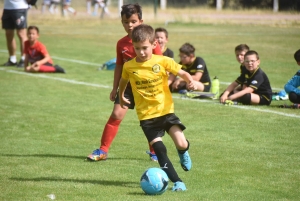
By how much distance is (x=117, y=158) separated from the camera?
8.19 m

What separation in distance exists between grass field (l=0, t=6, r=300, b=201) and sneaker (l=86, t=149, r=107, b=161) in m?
0.11

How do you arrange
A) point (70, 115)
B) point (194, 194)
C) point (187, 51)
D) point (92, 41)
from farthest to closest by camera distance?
point (92, 41)
point (187, 51)
point (70, 115)
point (194, 194)

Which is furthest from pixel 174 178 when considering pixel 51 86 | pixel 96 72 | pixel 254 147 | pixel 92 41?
pixel 92 41

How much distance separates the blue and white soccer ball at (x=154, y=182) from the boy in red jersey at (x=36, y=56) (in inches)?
403

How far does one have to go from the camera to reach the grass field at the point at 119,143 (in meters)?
6.65

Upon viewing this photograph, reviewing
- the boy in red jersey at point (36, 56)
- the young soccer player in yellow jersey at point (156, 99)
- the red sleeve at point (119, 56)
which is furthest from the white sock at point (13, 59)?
the young soccer player in yellow jersey at point (156, 99)

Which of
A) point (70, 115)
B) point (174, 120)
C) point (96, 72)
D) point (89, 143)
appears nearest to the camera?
point (174, 120)

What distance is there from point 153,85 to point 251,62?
5.35 meters

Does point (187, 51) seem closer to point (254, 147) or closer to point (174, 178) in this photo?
point (254, 147)

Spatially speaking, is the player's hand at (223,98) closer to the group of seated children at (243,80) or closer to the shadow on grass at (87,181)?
the group of seated children at (243,80)

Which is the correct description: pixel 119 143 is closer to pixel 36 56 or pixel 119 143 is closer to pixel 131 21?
pixel 131 21

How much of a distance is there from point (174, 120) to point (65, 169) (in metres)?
1.61

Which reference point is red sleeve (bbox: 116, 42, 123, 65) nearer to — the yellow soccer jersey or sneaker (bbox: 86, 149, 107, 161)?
the yellow soccer jersey

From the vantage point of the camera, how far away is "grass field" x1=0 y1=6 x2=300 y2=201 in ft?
21.8
